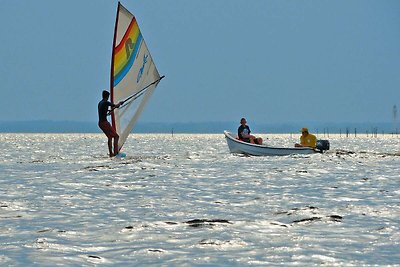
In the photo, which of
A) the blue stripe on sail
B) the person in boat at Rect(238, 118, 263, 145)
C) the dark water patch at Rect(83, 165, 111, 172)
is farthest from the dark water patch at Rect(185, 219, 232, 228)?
the person in boat at Rect(238, 118, 263, 145)

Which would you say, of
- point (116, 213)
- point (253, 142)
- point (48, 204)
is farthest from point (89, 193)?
point (253, 142)

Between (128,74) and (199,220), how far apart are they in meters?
16.9

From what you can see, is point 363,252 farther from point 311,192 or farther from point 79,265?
point 311,192

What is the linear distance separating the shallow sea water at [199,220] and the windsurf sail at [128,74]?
6841mm

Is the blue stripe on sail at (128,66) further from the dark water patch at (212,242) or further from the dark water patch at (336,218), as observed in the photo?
the dark water patch at (212,242)

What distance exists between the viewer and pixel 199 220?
10.7 m

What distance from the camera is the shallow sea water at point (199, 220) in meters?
7.95

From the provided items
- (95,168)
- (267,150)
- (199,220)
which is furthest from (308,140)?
(199,220)

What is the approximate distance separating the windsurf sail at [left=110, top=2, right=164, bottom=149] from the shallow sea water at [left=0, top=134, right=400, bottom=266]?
6.84 meters

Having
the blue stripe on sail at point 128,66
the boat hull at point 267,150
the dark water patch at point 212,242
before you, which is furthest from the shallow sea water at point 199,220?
the boat hull at point 267,150

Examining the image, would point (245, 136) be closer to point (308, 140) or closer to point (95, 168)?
point (308, 140)

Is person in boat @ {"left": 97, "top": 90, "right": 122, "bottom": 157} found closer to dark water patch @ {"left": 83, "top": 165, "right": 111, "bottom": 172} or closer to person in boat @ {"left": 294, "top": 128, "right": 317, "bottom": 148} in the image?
dark water patch @ {"left": 83, "top": 165, "right": 111, "bottom": 172}

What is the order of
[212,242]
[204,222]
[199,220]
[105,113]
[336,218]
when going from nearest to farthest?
[212,242] < [204,222] < [199,220] < [336,218] < [105,113]

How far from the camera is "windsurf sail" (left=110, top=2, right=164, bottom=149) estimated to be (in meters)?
26.0
